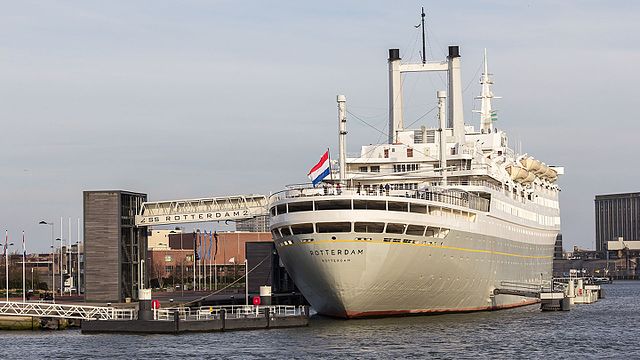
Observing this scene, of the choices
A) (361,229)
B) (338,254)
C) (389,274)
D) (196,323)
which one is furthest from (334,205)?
(196,323)

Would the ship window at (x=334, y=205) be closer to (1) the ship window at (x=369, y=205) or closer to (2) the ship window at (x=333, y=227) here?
(1) the ship window at (x=369, y=205)

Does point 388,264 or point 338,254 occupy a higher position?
point 338,254

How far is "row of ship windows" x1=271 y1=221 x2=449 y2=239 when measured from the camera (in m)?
71.6

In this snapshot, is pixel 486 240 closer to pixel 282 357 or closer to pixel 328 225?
pixel 328 225

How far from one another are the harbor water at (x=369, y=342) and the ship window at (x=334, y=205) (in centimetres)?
702

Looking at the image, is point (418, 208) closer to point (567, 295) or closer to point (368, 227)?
point (368, 227)

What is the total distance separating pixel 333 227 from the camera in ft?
236

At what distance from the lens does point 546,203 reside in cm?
11312

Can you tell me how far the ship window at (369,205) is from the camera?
71938 millimetres

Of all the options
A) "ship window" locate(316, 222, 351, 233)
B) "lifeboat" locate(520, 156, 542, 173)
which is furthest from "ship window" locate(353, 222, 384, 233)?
"lifeboat" locate(520, 156, 542, 173)

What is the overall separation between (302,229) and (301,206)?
4.78ft

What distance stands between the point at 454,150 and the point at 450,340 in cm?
2766

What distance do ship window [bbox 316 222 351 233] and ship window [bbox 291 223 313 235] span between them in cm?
70

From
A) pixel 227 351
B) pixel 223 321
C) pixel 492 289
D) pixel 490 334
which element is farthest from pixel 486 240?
pixel 227 351
